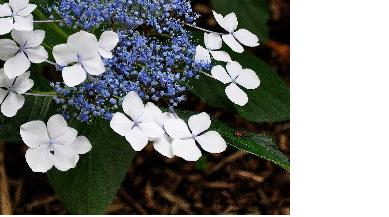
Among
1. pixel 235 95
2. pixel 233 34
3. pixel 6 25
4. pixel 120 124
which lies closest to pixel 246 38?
pixel 233 34

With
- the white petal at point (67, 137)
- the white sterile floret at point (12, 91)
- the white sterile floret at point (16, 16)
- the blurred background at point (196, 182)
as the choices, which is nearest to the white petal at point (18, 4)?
the white sterile floret at point (16, 16)

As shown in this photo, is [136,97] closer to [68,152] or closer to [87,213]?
[68,152]

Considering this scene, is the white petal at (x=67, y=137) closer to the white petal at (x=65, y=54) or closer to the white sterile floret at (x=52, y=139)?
the white sterile floret at (x=52, y=139)

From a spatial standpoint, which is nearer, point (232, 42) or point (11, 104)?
point (11, 104)

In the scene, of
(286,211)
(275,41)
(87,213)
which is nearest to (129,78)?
(87,213)

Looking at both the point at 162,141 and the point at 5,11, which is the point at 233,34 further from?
the point at 5,11
